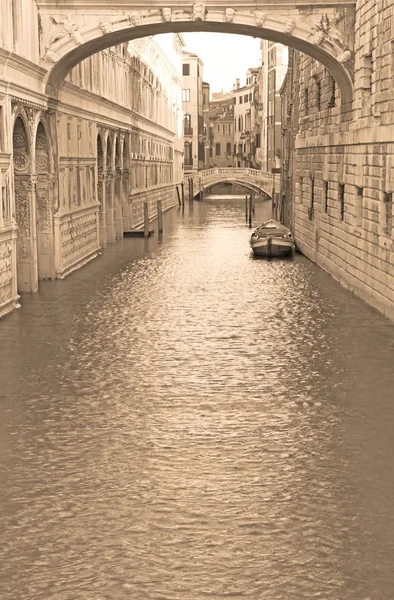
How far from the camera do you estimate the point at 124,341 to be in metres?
15.9

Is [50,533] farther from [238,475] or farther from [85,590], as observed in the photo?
[238,475]

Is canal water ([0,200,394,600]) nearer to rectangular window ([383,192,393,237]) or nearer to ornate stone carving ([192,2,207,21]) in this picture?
rectangular window ([383,192,393,237])

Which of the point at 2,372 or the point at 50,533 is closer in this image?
the point at 50,533

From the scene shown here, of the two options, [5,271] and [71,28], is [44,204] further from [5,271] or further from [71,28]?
Result: [5,271]

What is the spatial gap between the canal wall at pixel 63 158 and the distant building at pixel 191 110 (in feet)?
170

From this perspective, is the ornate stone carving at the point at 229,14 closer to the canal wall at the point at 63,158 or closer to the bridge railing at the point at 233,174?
the canal wall at the point at 63,158

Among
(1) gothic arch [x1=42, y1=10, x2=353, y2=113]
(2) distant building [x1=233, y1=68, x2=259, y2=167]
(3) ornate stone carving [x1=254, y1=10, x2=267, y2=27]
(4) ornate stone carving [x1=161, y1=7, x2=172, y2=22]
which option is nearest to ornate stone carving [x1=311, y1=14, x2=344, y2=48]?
(1) gothic arch [x1=42, y1=10, x2=353, y2=113]

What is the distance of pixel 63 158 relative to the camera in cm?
2511

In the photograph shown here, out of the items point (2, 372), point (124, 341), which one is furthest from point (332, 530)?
point (124, 341)

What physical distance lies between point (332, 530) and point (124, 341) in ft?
28.5

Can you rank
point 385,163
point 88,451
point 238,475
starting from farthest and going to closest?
1. point 385,163
2. point 88,451
3. point 238,475

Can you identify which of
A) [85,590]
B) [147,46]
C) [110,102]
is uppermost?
[147,46]

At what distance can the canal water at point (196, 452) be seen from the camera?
6.93 meters

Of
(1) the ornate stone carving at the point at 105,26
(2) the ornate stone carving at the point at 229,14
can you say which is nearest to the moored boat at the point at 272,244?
(2) the ornate stone carving at the point at 229,14
